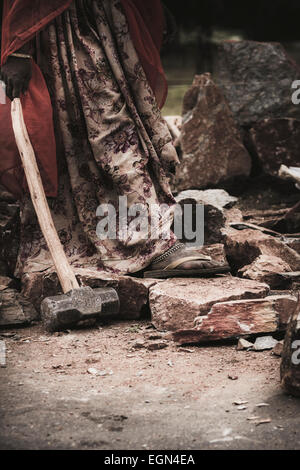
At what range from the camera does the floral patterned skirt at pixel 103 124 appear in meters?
2.79

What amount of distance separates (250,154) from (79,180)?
192 cm

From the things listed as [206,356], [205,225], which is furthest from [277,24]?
[206,356]

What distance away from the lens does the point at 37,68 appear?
2.75 m

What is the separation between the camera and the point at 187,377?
200 centimetres

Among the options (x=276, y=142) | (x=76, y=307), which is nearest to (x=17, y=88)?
(x=76, y=307)

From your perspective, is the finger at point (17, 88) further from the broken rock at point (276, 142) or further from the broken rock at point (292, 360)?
the broken rock at point (276, 142)

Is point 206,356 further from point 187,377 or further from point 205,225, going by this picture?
point 205,225

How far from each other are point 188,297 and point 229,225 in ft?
4.21

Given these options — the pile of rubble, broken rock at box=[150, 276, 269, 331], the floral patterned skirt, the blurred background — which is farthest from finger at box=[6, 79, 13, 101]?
the blurred background

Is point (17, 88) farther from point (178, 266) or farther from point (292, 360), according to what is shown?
point (292, 360)

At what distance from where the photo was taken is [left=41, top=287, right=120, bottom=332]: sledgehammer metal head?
94.6 inches

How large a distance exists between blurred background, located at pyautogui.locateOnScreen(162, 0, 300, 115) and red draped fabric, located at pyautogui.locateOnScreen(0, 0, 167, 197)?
3327mm

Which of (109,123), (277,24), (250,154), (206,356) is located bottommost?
(206,356)

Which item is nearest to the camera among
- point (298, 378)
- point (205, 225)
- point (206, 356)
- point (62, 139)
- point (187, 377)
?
point (298, 378)
